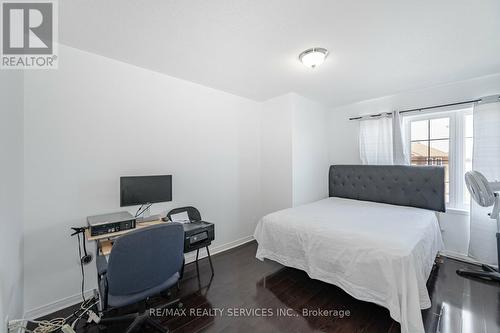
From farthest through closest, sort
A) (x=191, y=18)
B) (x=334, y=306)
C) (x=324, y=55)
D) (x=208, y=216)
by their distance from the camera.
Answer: (x=208, y=216) → (x=324, y=55) → (x=334, y=306) → (x=191, y=18)

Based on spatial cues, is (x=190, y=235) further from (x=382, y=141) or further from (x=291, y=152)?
(x=382, y=141)

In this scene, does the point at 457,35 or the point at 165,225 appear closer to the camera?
the point at 165,225

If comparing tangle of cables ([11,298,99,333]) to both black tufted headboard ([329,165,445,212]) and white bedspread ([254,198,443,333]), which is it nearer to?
white bedspread ([254,198,443,333])

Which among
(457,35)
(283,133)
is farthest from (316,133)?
(457,35)

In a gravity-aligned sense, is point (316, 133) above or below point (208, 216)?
above

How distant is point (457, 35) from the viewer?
71.7 inches

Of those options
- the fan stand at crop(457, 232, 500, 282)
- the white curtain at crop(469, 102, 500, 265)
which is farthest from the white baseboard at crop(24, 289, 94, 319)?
the white curtain at crop(469, 102, 500, 265)

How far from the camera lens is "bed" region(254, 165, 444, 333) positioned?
1.60m

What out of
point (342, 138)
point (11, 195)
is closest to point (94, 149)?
point (11, 195)

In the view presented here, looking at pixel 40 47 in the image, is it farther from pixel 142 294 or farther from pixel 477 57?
pixel 477 57

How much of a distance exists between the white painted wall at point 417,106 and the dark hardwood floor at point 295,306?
22.8 inches

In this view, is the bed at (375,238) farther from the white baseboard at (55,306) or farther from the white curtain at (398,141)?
the white baseboard at (55,306)

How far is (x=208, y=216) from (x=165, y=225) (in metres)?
1.61

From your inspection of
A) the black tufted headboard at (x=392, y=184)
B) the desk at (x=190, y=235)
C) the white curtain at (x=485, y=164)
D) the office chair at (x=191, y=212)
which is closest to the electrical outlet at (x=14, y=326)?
the desk at (x=190, y=235)
